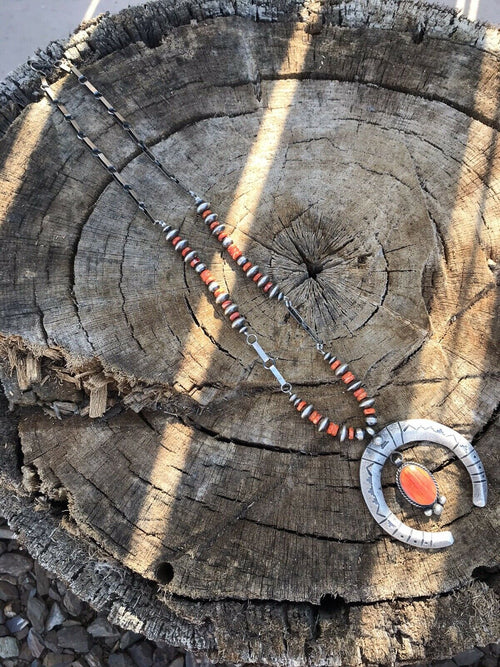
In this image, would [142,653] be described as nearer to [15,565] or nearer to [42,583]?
[42,583]

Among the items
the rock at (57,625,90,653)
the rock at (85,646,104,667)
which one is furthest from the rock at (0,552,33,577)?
the rock at (85,646,104,667)

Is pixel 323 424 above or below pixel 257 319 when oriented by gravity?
below

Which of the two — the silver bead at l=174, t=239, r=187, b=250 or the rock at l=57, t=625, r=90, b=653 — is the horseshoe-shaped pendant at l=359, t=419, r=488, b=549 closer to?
the silver bead at l=174, t=239, r=187, b=250

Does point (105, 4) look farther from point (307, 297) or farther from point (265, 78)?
point (307, 297)

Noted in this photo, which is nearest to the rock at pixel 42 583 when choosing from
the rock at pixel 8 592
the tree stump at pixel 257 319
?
the rock at pixel 8 592

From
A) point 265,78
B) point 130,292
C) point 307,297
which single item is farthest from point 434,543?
point 265,78

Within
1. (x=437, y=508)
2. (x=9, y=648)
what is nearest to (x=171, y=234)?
(x=437, y=508)

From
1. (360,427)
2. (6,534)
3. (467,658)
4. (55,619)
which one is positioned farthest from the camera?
(6,534)
